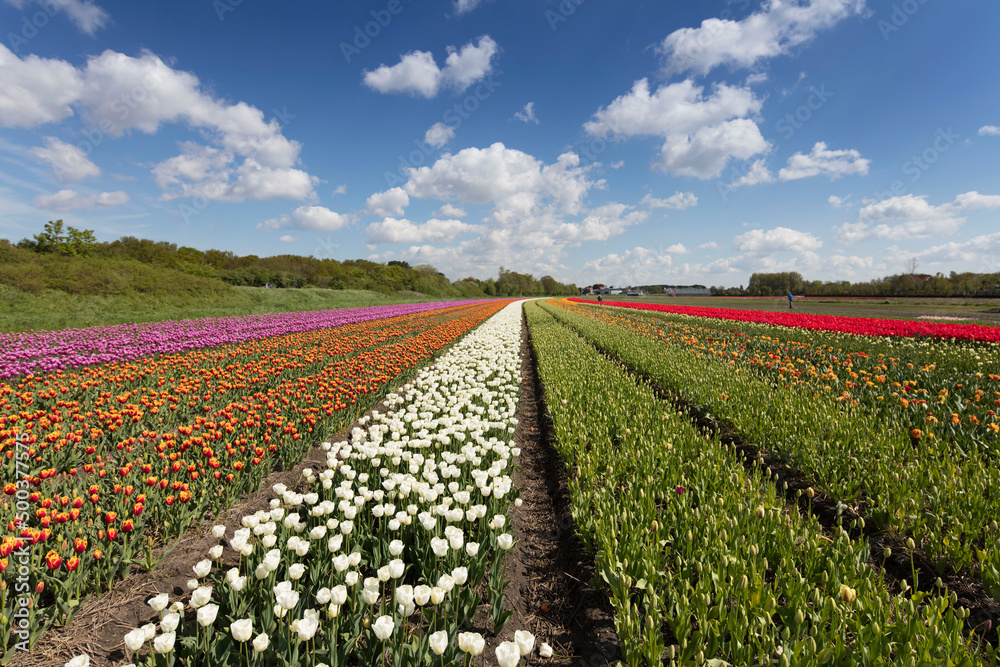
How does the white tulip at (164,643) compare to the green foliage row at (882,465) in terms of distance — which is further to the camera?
the green foliage row at (882,465)

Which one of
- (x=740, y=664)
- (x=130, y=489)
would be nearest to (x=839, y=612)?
(x=740, y=664)

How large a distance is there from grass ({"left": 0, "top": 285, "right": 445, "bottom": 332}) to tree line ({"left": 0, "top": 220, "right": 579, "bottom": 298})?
317 centimetres

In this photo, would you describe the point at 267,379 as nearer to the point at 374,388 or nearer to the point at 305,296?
the point at 374,388

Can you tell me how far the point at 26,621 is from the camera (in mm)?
2141

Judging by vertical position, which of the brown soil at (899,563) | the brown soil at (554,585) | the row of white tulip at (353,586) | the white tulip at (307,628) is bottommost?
the brown soil at (554,585)

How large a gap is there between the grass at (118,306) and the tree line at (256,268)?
3172 millimetres

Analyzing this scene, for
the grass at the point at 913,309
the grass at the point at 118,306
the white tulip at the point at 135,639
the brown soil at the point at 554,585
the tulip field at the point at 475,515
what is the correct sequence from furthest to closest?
the grass at the point at 913,309
the grass at the point at 118,306
the brown soil at the point at 554,585
the tulip field at the point at 475,515
the white tulip at the point at 135,639

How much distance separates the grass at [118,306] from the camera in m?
13.6

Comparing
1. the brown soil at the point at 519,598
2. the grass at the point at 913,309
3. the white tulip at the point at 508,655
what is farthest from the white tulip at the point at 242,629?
the grass at the point at 913,309

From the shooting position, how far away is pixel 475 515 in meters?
2.86

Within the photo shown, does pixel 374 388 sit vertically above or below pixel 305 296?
below

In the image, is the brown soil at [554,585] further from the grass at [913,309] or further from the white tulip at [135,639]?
the grass at [913,309]

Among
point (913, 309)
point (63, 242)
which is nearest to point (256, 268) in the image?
point (63, 242)

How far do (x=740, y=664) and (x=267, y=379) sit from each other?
26.3ft
